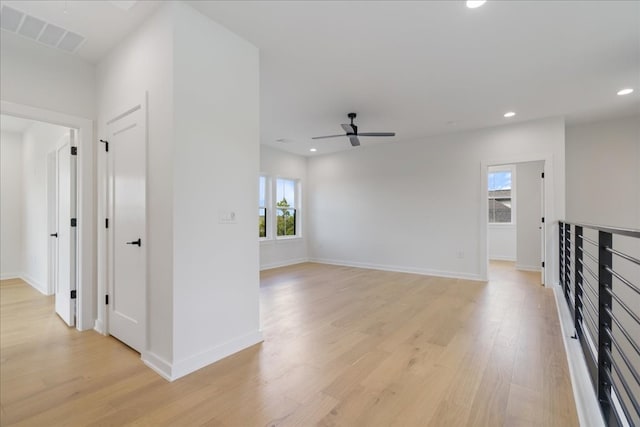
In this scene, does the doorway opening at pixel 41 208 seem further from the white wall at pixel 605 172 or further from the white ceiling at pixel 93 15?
the white wall at pixel 605 172

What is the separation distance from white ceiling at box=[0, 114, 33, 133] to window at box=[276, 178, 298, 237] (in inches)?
188

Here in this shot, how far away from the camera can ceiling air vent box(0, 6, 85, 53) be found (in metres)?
2.38

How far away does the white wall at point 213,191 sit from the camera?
87.2 inches

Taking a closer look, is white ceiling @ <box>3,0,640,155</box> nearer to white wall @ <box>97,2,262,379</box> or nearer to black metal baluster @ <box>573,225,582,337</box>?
white wall @ <box>97,2,262,379</box>

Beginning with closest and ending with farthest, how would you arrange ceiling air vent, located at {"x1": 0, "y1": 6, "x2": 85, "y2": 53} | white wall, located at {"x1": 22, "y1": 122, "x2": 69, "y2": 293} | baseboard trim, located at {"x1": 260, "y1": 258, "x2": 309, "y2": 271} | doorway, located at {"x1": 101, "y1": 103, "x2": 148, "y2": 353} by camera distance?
ceiling air vent, located at {"x1": 0, "y1": 6, "x2": 85, "y2": 53}
doorway, located at {"x1": 101, "y1": 103, "x2": 148, "y2": 353}
white wall, located at {"x1": 22, "y1": 122, "x2": 69, "y2": 293}
baseboard trim, located at {"x1": 260, "y1": 258, "x2": 309, "y2": 271}

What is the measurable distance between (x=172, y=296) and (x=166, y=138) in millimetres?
1213

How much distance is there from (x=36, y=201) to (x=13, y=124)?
1519 millimetres

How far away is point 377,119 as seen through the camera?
500 centimetres

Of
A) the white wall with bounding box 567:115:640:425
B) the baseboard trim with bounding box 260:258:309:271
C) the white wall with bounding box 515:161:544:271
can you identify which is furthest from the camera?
the baseboard trim with bounding box 260:258:309:271

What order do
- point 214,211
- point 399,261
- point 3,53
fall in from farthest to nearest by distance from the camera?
point 399,261 < point 3,53 < point 214,211

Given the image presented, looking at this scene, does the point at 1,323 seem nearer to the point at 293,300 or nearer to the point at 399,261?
the point at 293,300

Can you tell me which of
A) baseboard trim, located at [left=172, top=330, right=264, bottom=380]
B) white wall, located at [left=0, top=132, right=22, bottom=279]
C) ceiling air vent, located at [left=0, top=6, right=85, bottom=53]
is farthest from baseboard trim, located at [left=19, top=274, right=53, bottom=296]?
baseboard trim, located at [left=172, top=330, right=264, bottom=380]

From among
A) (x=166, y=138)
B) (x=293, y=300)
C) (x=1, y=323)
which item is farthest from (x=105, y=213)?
(x=293, y=300)

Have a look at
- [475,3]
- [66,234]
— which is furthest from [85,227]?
[475,3]
